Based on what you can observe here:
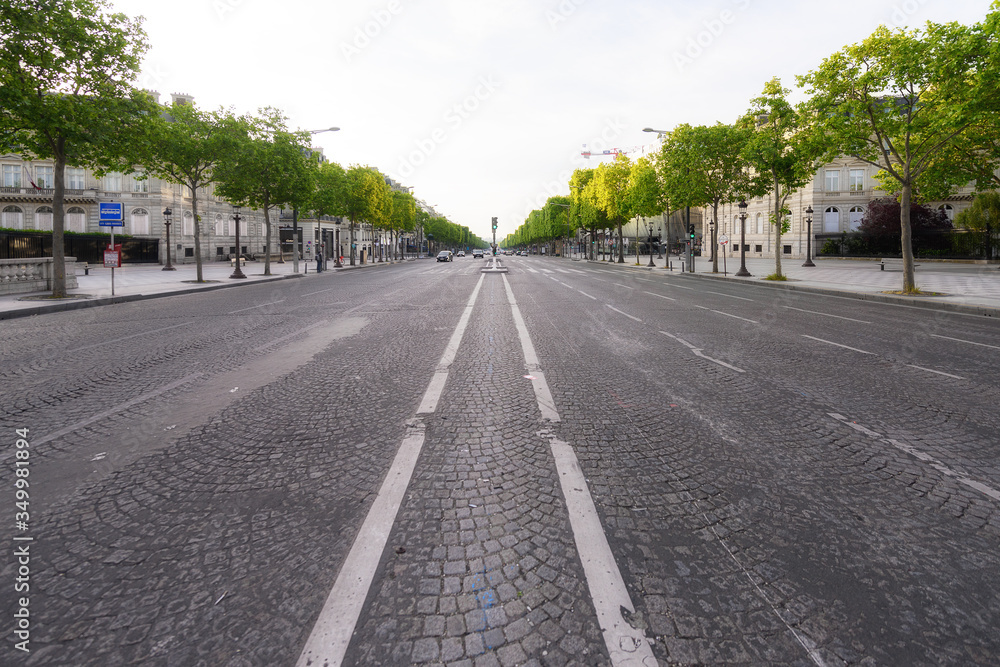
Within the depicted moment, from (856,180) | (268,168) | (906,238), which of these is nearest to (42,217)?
(268,168)

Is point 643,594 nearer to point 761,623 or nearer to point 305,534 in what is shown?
point 761,623

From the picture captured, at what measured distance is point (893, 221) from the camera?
4259 centimetres

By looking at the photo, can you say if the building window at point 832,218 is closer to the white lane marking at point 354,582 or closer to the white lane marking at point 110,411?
the white lane marking at point 110,411

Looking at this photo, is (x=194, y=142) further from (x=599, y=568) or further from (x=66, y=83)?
(x=599, y=568)

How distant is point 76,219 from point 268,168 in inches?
1163

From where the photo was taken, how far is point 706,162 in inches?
1235

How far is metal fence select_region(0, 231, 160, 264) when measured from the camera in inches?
1228

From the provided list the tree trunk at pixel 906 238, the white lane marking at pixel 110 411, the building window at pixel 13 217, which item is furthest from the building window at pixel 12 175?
the tree trunk at pixel 906 238

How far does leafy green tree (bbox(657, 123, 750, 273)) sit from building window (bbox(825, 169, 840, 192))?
25.8 meters

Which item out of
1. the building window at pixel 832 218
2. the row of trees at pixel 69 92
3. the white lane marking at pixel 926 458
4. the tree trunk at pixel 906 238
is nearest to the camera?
the white lane marking at pixel 926 458

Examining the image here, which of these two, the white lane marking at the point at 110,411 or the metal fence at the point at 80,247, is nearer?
the white lane marking at the point at 110,411

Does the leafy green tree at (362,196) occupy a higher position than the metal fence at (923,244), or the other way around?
the leafy green tree at (362,196)

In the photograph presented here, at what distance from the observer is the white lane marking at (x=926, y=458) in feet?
10.7

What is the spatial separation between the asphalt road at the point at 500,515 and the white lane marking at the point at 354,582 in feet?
0.04
